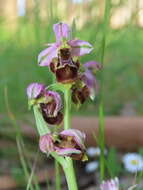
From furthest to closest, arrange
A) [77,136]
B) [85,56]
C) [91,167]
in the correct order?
[85,56]
[91,167]
[77,136]

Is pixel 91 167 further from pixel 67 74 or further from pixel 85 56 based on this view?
pixel 67 74

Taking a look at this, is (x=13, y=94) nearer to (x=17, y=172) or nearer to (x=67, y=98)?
(x=17, y=172)

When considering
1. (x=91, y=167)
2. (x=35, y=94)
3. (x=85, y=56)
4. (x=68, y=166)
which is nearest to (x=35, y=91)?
(x=35, y=94)

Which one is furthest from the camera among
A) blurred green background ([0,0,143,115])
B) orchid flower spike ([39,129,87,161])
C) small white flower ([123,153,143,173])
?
blurred green background ([0,0,143,115])

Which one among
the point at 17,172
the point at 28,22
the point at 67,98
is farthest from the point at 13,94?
the point at 67,98

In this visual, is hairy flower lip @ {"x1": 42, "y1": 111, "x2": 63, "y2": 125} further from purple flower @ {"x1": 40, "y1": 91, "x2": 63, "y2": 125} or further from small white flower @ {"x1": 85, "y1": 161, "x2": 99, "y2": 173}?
small white flower @ {"x1": 85, "y1": 161, "x2": 99, "y2": 173}

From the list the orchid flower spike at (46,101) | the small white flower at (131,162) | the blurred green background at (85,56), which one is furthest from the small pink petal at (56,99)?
the blurred green background at (85,56)

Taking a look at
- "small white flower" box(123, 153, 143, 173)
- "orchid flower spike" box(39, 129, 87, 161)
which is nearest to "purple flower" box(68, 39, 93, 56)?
"orchid flower spike" box(39, 129, 87, 161)
